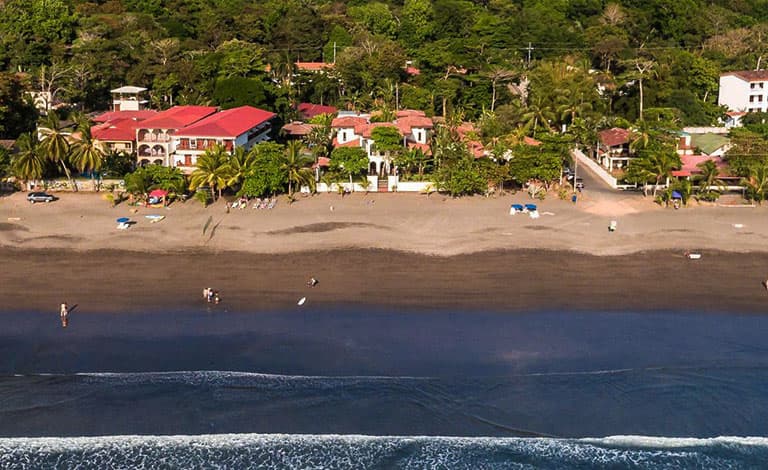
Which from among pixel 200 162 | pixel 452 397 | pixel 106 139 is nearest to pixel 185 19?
pixel 106 139

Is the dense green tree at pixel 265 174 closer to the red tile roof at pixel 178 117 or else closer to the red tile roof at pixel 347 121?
the red tile roof at pixel 347 121

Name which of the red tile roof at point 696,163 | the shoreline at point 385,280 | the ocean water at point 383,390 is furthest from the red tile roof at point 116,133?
the red tile roof at point 696,163

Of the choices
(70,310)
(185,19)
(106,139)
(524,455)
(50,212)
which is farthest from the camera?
(185,19)

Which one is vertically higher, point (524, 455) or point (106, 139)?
point (106, 139)

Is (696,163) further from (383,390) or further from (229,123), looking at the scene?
(383,390)

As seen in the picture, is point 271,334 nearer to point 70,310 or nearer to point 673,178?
point 70,310

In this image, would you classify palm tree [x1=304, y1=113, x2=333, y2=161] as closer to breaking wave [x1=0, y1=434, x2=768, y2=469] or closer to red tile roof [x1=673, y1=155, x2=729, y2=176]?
red tile roof [x1=673, y1=155, x2=729, y2=176]
